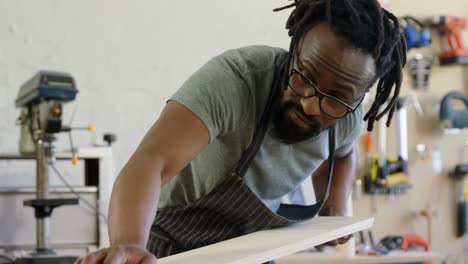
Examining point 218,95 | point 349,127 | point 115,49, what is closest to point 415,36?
point 115,49

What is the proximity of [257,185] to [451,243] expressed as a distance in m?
2.36

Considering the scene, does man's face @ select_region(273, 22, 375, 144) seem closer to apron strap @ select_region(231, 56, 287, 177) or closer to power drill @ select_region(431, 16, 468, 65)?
apron strap @ select_region(231, 56, 287, 177)

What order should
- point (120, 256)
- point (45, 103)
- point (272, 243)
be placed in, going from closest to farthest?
1. point (120, 256)
2. point (272, 243)
3. point (45, 103)

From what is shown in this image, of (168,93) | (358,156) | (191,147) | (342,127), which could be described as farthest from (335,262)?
(191,147)

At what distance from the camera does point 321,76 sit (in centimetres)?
119

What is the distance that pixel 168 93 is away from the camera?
313 cm

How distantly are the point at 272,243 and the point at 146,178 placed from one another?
0.84 feet

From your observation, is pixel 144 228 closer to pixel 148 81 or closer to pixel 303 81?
pixel 303 81

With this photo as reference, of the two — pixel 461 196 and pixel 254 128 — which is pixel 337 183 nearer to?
pixel 254 128

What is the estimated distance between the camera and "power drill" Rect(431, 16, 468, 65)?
340 centimetres

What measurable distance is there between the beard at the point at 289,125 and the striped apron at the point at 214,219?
0.27 feet

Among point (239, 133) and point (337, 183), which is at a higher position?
point (239, 133)

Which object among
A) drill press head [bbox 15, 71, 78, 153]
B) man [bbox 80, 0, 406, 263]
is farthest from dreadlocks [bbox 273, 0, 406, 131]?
drill press head [bbox 15, 71, 78, 153]

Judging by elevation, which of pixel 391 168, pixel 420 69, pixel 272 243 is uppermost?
pixel 272 243
